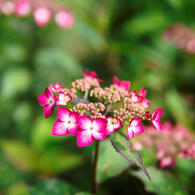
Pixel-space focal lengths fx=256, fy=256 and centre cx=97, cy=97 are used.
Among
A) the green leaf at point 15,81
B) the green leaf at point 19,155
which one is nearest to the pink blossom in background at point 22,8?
the green leaf at point 15,81

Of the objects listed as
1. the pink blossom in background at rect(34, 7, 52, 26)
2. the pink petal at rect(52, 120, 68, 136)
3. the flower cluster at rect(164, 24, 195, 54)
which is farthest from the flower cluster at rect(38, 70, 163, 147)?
the flower cluster at rect(164, 24, 195, 54)

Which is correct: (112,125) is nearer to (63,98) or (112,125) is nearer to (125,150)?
(125,150)

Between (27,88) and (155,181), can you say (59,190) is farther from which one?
(27,88)

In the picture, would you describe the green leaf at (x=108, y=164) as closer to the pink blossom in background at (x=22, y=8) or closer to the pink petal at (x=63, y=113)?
the pink petal at (x=63, y=113)

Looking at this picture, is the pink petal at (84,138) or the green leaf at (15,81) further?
the green leaf at (15,81)

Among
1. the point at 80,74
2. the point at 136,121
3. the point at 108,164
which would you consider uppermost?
the point at 80,74

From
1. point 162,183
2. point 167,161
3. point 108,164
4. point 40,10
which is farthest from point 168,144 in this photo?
point 40,10

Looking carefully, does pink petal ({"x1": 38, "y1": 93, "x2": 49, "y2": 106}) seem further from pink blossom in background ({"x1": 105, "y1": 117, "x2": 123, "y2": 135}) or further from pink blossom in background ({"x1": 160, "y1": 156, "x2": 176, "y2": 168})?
pink blossom in background ({"x1": 160, "y1": 156, "x2": 176, "y2": 168})
